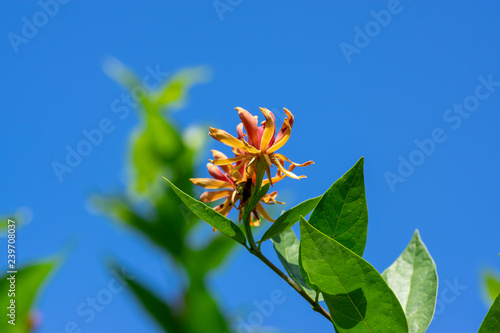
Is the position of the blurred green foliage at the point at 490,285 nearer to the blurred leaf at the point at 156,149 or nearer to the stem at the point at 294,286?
the stem at the point at 294,286

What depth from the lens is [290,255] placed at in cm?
112

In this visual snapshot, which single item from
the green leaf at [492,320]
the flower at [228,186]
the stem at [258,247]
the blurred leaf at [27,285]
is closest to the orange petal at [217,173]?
the flower at [228,186]

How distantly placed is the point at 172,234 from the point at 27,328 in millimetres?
731

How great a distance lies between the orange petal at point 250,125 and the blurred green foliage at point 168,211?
2.13 ft

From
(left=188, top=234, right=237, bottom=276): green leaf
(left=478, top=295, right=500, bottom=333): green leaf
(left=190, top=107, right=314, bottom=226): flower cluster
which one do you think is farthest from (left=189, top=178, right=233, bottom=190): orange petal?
(left=188, top=234, right=237, bottom=276): green leaf

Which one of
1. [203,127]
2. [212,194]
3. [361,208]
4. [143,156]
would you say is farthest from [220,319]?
[203,127]

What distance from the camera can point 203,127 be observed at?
2828 mm

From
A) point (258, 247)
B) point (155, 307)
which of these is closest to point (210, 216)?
point (258, 247)

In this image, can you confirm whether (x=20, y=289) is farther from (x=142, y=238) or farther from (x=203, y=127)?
(x=203, y=127)

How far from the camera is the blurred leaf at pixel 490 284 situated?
1.31m

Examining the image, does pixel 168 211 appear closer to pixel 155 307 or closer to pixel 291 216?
pixel 155 307

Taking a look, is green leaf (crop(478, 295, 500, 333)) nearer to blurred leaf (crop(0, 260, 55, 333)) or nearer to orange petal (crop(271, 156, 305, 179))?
orange petal (crop(271, 156, 305, 179))

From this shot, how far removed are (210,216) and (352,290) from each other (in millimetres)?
307

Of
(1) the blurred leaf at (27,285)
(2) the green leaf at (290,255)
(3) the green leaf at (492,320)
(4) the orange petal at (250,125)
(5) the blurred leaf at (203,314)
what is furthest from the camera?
(5) the blurred leaf at (203,314)
